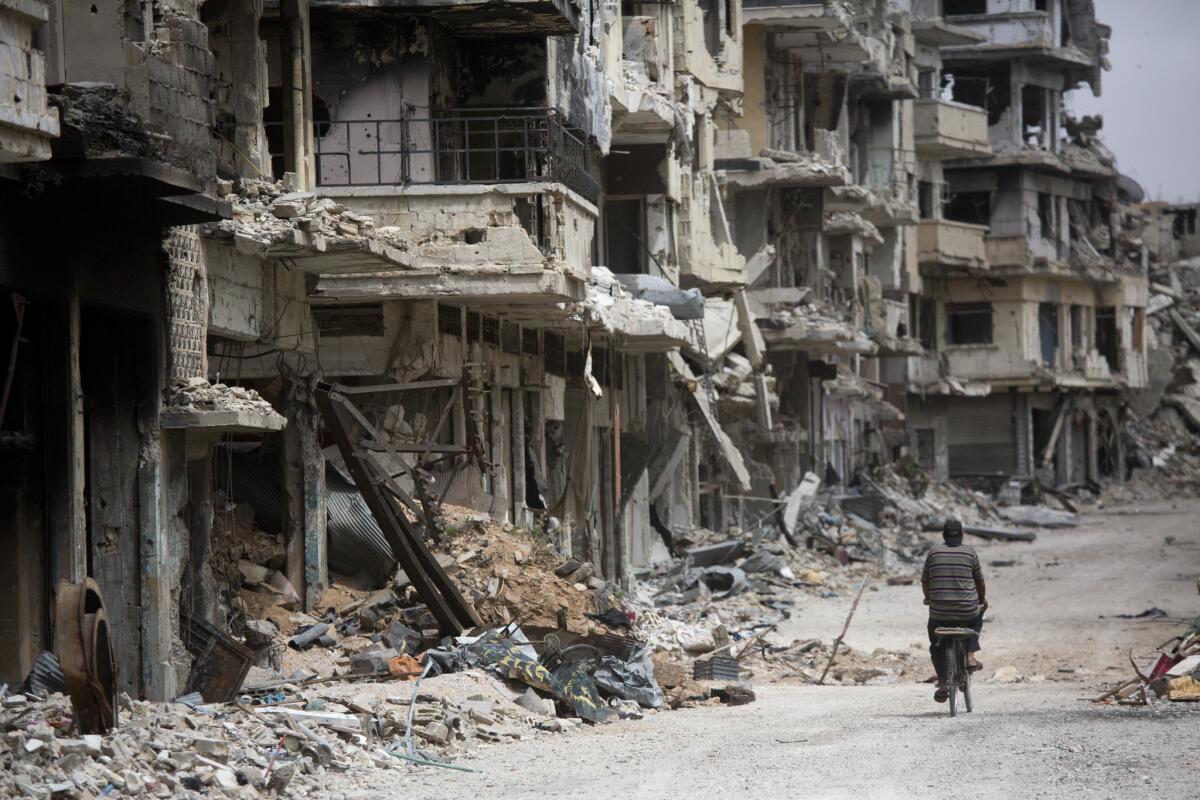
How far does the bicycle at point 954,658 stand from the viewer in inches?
616

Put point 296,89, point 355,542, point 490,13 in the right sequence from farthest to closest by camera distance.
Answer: point 490,13 → point 355,542 → point 296,89

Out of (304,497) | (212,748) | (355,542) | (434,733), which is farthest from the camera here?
(355,542)

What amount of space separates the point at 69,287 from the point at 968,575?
743 centimetres

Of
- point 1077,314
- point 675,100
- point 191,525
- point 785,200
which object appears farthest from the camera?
point 1077,314

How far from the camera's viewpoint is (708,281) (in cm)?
3338

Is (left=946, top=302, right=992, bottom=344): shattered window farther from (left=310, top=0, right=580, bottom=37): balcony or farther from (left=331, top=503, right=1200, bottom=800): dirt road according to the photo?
(left=310, top=0, right=580, bottom=37): balcony

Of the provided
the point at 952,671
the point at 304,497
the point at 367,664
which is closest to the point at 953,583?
the point at 952,671

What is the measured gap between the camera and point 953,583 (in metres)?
15.8

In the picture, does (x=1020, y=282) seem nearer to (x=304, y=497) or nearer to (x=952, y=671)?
(x=304, y=497)

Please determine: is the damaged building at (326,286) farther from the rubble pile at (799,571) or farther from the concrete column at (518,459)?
the rubble pile at (799,571)

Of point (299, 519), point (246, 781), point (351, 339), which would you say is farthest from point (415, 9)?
point (246, 781)

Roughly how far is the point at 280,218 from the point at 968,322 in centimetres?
4789

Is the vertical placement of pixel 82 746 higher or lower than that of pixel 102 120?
lower

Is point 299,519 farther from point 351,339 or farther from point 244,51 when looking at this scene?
point 244,51
